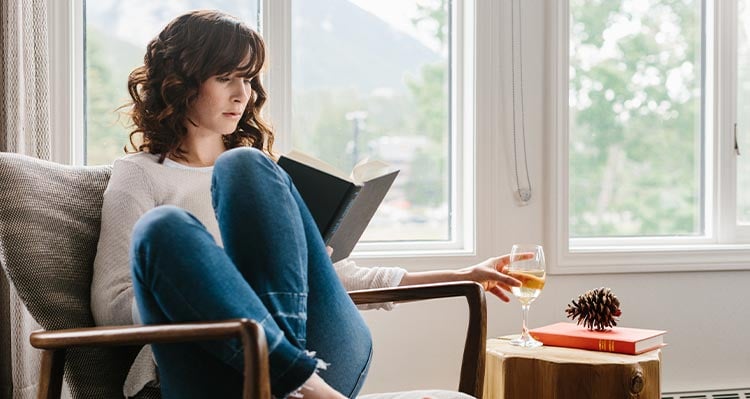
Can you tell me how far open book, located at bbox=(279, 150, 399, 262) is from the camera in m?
1.58

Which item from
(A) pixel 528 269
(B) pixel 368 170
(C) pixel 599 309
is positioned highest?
(B) pixel 368 170

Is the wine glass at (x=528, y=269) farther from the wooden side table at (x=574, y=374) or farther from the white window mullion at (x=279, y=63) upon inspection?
the white window mullion at (x=279, y=63)

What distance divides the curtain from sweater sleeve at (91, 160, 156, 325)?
657 mm

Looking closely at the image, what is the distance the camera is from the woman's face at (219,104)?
1.83 meters

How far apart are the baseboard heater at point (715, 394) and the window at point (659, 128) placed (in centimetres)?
43

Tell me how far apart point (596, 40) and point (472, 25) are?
506 millimetres

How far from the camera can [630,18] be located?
3070 mm

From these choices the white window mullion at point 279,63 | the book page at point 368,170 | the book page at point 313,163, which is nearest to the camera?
the book page at point 313,163

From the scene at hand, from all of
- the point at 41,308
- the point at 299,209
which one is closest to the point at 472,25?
the point at 299,209

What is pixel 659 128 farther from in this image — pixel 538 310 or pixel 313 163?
pixel 313 163

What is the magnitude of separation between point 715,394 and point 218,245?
2229 mm

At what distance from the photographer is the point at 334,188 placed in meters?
1.59

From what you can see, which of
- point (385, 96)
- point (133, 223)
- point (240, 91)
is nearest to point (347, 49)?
point (385, 96)

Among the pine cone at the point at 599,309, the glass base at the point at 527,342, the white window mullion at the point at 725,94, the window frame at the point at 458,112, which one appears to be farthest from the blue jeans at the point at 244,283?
the white window mullion at the point at 725,94
